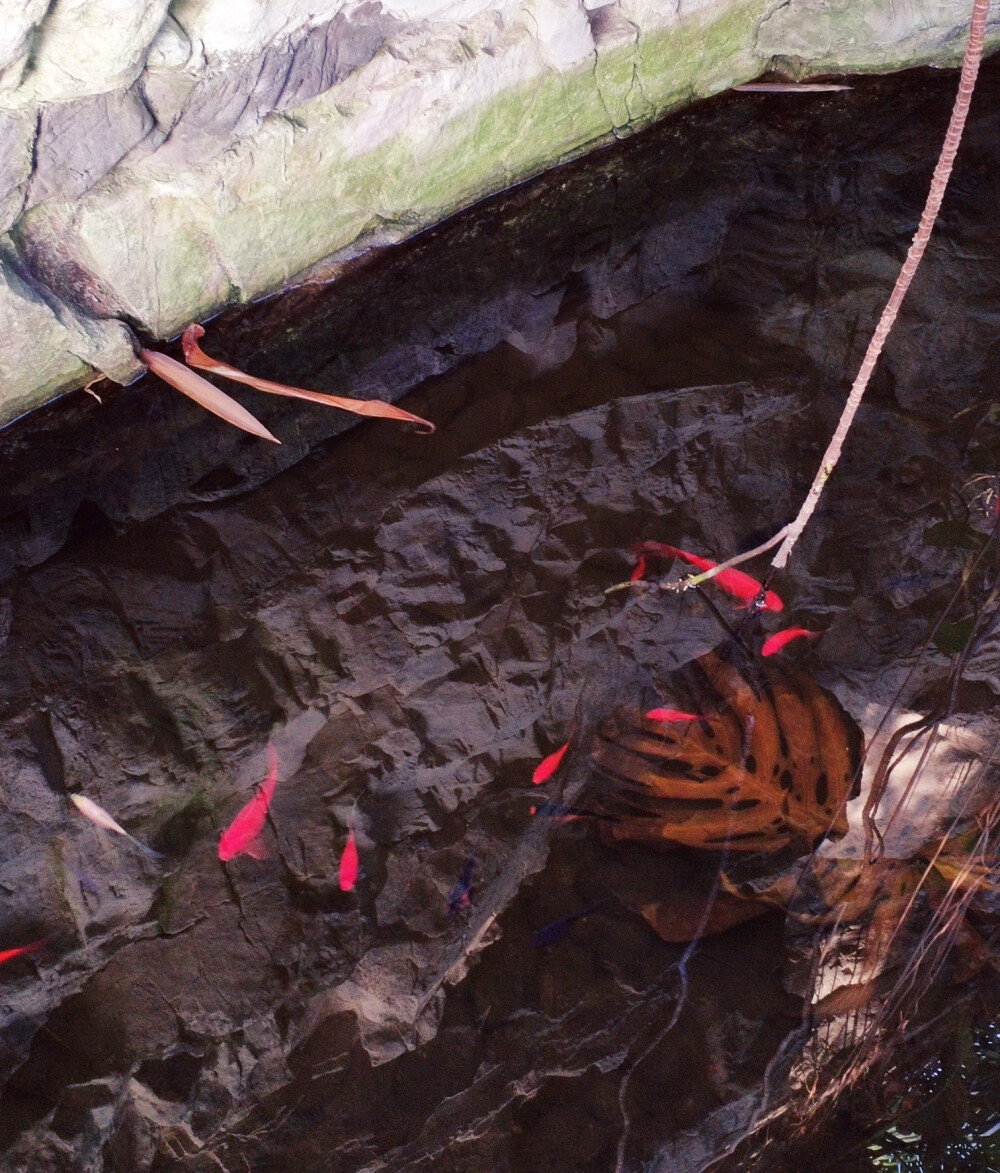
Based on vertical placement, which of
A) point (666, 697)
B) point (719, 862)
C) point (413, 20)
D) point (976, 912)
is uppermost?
point (413, 20)

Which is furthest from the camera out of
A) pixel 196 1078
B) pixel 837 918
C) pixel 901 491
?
pixel 901 491

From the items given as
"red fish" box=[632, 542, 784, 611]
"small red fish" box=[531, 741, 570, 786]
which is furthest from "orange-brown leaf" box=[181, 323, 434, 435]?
"small red fish" box=[531, 741, 570, 786]

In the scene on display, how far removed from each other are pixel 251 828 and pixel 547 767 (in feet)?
2.32

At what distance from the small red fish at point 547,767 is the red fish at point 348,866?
450mm

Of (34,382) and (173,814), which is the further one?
(34,382)

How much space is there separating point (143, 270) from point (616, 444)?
1486 millimetres

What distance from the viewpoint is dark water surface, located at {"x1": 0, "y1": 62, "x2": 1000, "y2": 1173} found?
183cm

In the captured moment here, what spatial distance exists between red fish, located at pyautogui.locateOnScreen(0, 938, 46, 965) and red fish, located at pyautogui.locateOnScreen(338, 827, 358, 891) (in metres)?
0.64

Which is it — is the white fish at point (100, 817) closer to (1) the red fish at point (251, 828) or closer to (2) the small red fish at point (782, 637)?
(1) the red fish at point (251, 828)

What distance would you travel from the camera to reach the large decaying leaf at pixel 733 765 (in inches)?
83.1

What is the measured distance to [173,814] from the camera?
2.09m

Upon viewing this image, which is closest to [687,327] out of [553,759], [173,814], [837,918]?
[553,759]

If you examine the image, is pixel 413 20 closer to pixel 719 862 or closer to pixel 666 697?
pixel 666 697

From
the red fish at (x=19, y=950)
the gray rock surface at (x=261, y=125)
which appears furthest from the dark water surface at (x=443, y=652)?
the gray rock surface at (x=261, y=125)
